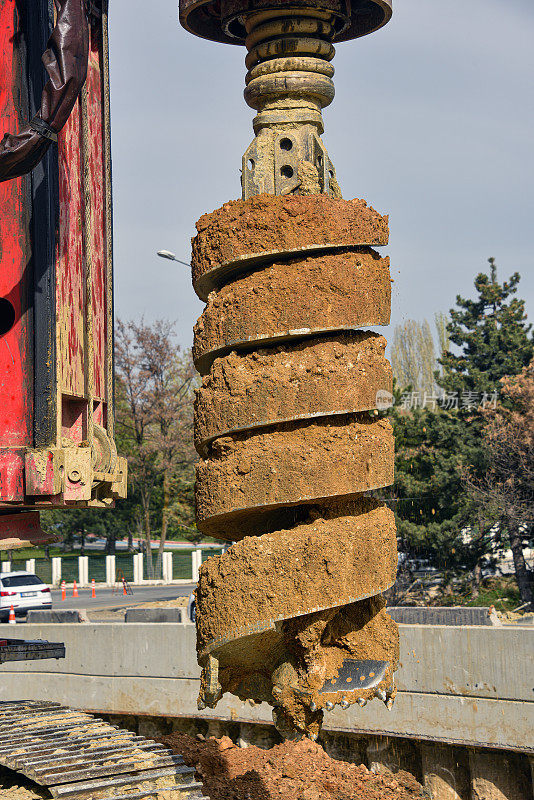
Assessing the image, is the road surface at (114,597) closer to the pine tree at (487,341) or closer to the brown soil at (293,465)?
the pine tree at (487,341)

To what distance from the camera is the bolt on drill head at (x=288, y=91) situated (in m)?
5.44

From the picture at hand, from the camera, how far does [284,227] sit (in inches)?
201

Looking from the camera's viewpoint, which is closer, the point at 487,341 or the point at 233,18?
the point at 233,18

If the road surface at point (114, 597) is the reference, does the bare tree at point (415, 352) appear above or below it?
above

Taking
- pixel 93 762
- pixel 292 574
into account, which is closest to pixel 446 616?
pixel 93 762

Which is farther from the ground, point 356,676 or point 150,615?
point 356,676

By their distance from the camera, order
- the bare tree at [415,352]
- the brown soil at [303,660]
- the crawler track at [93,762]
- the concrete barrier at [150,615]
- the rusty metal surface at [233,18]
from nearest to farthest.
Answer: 1. the brown soil at [303,660]
2. the rusty metal surface at [233,18]
3. the crawler track at [93,762]
4. the concrete barrier at [150,615]
5. the bare tree at [415,352]

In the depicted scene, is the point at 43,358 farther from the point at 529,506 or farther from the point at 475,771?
the point at 529,506

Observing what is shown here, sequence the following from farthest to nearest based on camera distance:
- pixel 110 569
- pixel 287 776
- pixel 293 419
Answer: pixel 110 569, pixel 287 776, pixel 293 419

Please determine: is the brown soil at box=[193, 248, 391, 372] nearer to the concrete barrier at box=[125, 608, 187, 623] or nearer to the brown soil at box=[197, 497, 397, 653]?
the brown soil at box=[197, 497, 397, 653]

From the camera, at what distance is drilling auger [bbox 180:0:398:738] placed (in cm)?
492

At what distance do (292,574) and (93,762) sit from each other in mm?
3826

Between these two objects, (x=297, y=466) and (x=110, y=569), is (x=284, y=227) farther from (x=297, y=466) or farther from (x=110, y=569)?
(x=110, y=569)

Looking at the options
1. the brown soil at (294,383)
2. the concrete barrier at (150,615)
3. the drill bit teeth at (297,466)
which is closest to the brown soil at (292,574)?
the drill bit teeth at (297,466)
